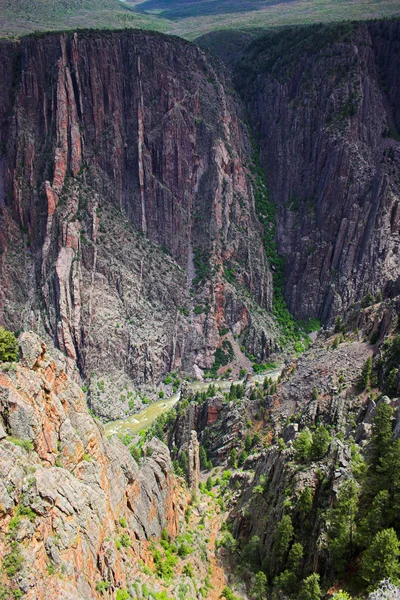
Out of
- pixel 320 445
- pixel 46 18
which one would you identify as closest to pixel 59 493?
pixel 320 445

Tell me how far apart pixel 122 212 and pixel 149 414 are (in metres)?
47.8

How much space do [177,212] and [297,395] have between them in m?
70.4

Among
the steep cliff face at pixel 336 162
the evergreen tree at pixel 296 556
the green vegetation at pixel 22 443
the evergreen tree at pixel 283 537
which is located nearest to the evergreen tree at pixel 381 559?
the evergreen tree at pixel 296 556

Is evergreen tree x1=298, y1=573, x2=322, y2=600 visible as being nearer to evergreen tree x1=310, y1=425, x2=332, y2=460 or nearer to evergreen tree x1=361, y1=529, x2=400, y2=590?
evergreen tree x1=361, y1=529, x2=400, y2=590

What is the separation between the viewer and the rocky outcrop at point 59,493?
21953 millimetres

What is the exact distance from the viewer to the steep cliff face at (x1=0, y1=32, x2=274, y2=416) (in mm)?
108688

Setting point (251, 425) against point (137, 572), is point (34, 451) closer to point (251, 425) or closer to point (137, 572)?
point (137, 572)

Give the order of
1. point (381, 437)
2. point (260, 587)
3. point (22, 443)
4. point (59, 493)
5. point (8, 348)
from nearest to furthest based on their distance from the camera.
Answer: point (59, 493) < point (22, 443) < point (8, 348) < point (260, 587) < point (381, 437)

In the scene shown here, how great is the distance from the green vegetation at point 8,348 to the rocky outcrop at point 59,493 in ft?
1.62

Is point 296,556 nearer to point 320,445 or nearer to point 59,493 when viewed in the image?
point 320,445

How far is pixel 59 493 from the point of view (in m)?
25.0

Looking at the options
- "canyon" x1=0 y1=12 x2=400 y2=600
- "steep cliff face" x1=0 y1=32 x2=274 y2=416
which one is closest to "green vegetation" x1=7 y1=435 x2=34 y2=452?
"canyon" x1=0 y1=12 x2=400 y2=600

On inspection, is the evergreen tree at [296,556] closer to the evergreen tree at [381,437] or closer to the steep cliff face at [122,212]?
the evergreen tree at [381,437]

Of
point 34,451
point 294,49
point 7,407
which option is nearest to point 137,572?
point 34,451
